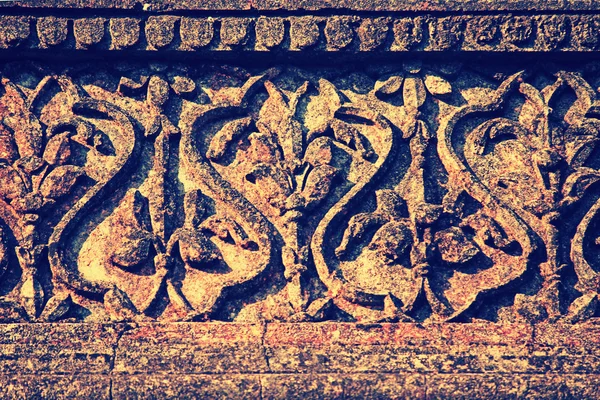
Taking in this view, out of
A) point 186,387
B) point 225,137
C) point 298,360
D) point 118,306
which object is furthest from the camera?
point 225,137

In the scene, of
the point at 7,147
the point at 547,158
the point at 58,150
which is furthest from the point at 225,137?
the point at 547,158

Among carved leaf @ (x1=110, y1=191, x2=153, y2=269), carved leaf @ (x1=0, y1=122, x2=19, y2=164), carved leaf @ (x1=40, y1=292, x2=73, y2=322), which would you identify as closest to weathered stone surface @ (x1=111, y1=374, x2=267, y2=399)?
carved leaf @ (x1=40, y1=292, x2=73, y2=322)

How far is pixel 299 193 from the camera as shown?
19.3 ft

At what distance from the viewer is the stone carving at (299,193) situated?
5.72 meters

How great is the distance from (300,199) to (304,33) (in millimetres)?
826

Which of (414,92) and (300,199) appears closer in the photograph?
(300,199)

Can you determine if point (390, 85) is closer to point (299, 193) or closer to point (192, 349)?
point (299, 193)

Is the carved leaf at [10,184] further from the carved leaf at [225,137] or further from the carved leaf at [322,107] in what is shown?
the carved leaf at [322,107]

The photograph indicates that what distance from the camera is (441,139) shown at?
19.7 feet

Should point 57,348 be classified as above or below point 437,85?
below

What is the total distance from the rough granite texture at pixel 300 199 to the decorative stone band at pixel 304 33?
0.01m

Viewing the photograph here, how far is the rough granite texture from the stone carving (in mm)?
11

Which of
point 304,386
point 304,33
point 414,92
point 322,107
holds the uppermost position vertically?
point 304,33

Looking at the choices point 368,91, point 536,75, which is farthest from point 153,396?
point 536,75
